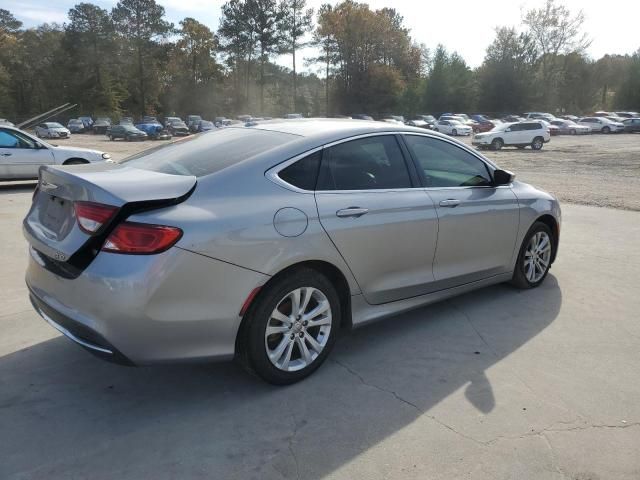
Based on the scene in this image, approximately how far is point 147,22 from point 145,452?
78469mm

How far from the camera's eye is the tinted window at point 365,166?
3627 millimetres

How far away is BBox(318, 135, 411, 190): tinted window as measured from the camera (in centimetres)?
363

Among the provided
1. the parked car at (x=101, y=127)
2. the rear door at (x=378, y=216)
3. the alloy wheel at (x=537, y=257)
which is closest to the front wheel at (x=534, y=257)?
the alloy wheel at (x=537, y=257)

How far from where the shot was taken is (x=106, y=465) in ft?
8.59

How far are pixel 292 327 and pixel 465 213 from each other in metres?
1.84

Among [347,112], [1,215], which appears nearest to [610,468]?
[1,215]

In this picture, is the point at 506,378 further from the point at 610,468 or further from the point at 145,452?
the point at 145,452

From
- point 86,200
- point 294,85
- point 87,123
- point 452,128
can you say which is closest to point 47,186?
point 86,200

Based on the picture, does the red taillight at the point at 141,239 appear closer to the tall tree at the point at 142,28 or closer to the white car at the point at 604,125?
the white car at the point at 604,125

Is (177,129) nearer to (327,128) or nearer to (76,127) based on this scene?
(76,127)

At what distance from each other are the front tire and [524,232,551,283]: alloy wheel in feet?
8.25

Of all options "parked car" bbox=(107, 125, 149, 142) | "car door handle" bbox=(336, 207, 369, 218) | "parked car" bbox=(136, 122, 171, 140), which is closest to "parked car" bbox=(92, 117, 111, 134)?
"parked car" bbox=(136, 122, 171, 140)

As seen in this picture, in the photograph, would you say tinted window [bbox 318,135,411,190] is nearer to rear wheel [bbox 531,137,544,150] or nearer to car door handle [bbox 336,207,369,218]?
car door handle [bbox 336,207,369,218]

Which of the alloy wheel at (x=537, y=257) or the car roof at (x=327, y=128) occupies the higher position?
the car roof at (x=327, y=128)
